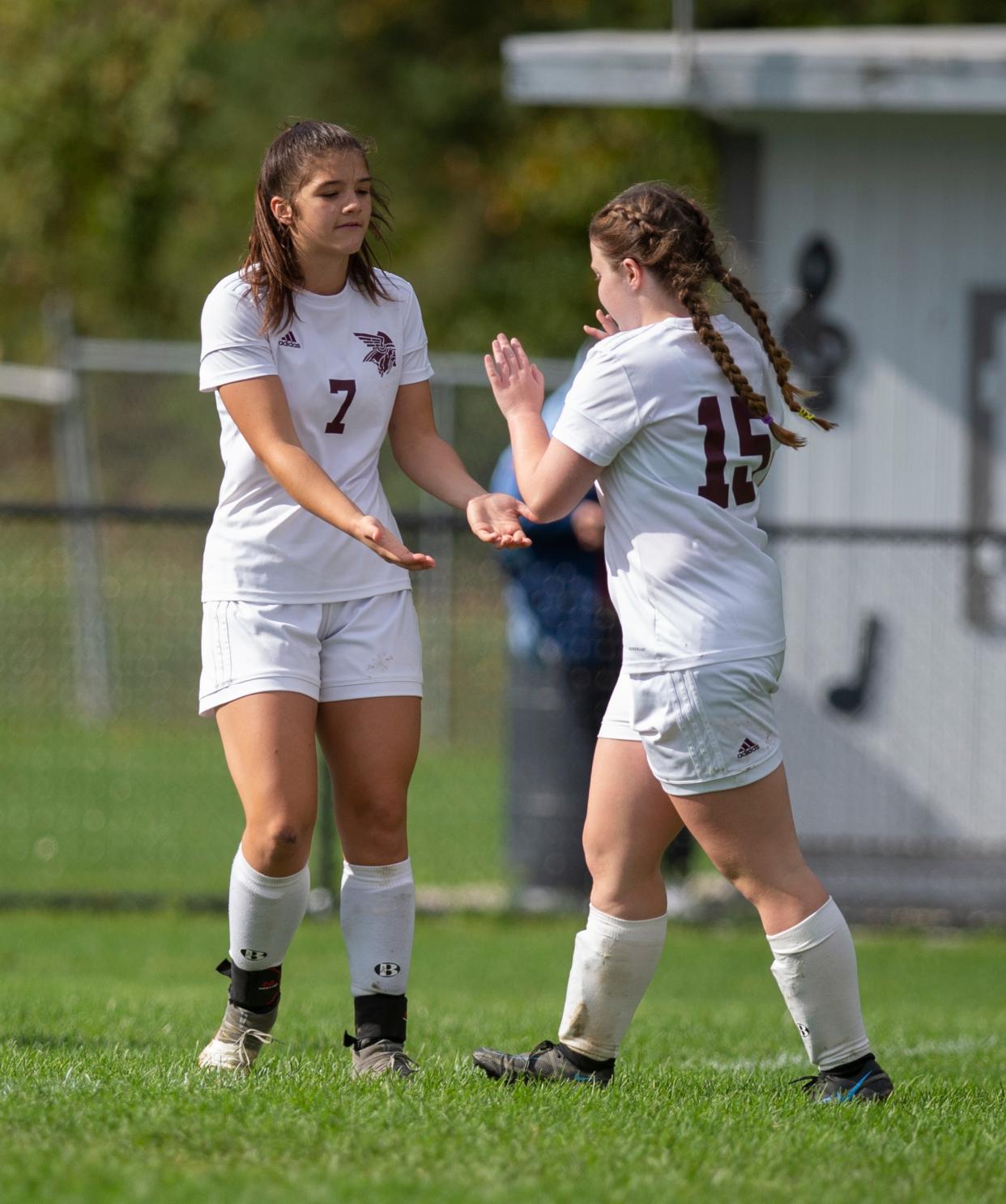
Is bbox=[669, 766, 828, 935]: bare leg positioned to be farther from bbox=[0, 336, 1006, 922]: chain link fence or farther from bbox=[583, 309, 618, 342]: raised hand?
bbox=[0, 336, 1006, 922]: chain link fence

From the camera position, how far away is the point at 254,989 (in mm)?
4062

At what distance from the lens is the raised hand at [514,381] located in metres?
3.88

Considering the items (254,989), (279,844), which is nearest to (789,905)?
(279,844)

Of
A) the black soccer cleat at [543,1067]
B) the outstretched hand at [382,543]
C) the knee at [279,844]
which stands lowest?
the black soccer cleat at [543,1067]

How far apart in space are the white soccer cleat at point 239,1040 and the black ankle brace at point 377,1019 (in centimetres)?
20

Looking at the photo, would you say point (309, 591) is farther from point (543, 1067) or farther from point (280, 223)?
point (543, 1067)

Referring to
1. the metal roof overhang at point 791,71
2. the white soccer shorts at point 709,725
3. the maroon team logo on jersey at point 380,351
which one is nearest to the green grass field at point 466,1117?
the white soccer shorts at point 709,725

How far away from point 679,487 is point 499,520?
1.41ft

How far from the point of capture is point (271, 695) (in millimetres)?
3873

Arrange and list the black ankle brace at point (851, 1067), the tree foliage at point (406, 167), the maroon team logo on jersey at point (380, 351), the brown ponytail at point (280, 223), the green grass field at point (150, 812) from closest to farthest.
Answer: the black ankle brace at point (851, 1067) → the brown ponytail at point (280, 223) → the maroon team logo on jersey at point (380, 351) → the green grass field at point (150, 812) → the tree foliage at point (406, 167)

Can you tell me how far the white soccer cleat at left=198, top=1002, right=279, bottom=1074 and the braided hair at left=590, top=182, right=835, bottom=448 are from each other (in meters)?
1.82

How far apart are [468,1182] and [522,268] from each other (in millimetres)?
25629

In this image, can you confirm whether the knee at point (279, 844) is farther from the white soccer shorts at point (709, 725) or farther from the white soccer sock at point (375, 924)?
the white soccer shorts at point (709, 725)

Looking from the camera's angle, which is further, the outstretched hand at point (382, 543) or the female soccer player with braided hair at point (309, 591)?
the female soccer player with braided hair at point (309, 591)
